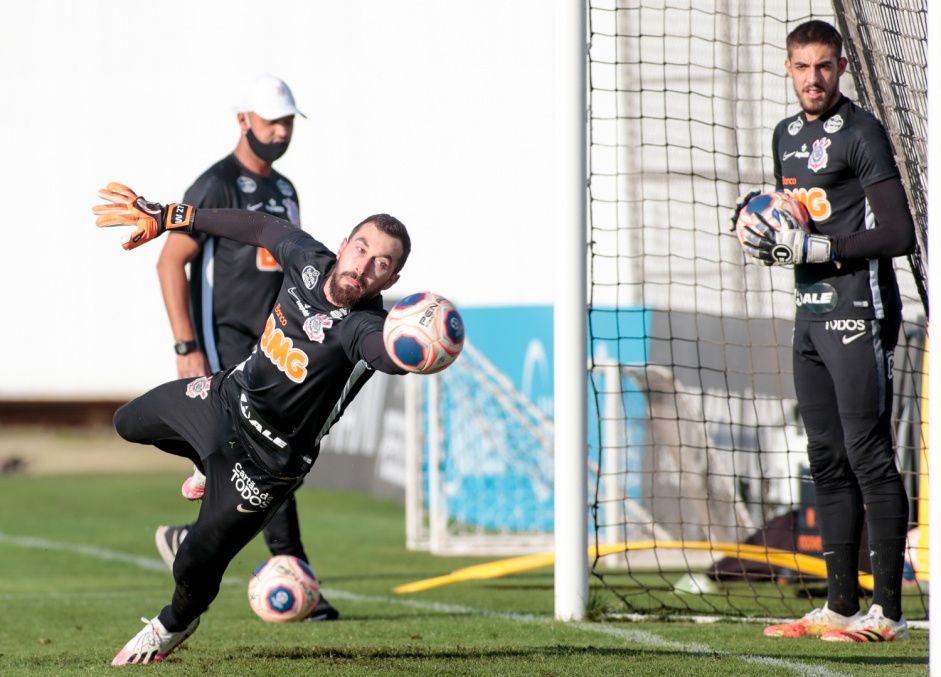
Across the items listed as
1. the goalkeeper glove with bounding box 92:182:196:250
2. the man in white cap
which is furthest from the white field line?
the goalkeeper glove with bounding box 92:182:196:250

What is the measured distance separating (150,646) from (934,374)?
2.92 metres

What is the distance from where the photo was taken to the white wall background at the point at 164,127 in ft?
69.2

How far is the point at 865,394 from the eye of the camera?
5309 millimetres

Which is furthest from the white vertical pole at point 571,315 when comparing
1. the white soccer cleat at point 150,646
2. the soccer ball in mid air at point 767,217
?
the white soccer cleat at point 150,646

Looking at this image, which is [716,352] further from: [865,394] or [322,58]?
[322,58]

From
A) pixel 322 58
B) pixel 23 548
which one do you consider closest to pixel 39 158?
pixel 322 58

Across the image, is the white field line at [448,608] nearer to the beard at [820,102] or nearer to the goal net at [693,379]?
the goal net at [693,379]

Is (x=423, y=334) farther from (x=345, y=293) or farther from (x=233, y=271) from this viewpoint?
(x=233, y=271)

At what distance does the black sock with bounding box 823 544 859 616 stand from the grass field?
294 millimetres

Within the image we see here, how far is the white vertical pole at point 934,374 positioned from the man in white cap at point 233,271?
3.27m

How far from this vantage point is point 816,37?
213 inches

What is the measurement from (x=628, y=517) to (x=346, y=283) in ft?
22.1

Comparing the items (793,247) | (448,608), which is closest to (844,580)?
(793,247)

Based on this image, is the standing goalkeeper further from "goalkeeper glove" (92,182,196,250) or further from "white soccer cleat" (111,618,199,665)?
"white soccer cleat" (111,618,199,665)
